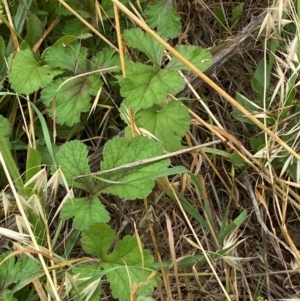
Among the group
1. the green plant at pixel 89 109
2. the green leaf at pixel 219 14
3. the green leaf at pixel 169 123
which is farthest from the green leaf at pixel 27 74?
the green leaf at pixel 219 14

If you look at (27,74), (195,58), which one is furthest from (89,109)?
(195,58)

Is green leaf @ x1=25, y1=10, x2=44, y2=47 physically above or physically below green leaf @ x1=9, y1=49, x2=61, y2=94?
→ above

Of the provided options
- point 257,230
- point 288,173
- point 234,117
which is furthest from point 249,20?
point 257,230

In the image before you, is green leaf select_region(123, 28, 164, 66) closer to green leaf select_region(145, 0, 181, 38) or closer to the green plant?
the green plant

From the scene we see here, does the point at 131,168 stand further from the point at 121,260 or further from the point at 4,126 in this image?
the point at 4,126

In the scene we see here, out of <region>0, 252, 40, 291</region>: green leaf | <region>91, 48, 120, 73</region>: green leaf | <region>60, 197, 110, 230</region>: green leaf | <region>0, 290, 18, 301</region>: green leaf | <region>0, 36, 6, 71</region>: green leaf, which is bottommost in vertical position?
<region>0, 290, 18, 301</region>: green leaf

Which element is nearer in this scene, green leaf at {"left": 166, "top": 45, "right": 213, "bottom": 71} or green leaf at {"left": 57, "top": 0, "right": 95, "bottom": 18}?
green leaf at {"left": 166, "top": 45, "right": 213, "bottom": 71}

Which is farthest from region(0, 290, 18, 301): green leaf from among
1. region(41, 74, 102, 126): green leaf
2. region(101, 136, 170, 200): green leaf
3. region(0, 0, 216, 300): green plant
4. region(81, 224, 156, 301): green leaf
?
region(41, 74, 102, 126): green leaf

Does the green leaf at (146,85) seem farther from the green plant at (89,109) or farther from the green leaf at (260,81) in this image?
the green leaf at (260,81)
